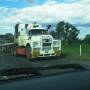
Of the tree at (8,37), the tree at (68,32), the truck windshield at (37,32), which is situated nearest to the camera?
the truck windshield at (37,32)

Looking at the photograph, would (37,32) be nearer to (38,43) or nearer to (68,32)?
(38,43)

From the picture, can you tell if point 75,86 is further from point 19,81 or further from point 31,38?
point 31,38

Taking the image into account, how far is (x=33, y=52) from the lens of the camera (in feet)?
116

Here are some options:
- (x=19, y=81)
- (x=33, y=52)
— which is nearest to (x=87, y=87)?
(x=19, y=81)

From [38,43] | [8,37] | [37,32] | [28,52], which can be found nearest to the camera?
[38,43]

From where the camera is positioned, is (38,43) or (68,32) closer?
(38,43)

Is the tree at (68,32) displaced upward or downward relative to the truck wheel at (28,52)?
upward

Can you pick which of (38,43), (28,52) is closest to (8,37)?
(28,52)

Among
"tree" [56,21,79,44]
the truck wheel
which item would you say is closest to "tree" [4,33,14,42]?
"tree" [56,21,79,44]

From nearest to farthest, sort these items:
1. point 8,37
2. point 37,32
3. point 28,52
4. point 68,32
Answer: point 28,52, point 37,32, point 8,37, point 68,32

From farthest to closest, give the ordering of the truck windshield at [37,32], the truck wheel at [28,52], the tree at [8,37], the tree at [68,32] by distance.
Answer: the tree at [68,32]
the tree at [8,37]
the truck windshield at [37,32]
the truck wheel at [28,52]

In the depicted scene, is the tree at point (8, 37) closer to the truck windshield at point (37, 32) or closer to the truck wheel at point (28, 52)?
the truck windshield at point (37, 32)

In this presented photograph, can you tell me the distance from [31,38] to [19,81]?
107 feet

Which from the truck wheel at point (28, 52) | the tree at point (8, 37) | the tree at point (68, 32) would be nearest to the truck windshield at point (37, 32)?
the truck wheel at point (28, 52)
